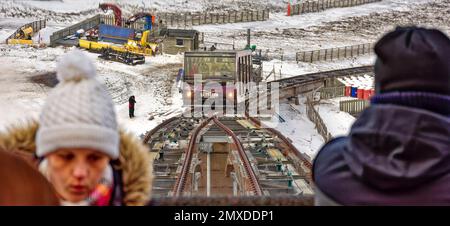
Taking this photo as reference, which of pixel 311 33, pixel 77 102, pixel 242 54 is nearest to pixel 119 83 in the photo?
pixel 242 54

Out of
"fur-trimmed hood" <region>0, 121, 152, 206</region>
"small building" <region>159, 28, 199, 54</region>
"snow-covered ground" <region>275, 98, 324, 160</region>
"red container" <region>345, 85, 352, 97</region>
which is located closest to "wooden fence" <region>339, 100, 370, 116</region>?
"snow-covered ground" <region>275, 98, 324, 160</region>

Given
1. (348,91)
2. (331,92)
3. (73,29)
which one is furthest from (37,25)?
(348,91)

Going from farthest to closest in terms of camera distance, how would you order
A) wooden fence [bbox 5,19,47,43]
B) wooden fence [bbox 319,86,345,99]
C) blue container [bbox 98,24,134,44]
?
wooden fence [bbox 5,19,47,43] < blue container [bbox 98,24,134,44] < wooden fence [bbox 319,86,345,99]

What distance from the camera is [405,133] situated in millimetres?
2023

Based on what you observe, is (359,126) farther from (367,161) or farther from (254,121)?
(254,121)

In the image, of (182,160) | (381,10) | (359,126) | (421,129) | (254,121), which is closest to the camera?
(421,129)

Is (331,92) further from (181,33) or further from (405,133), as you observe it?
(405,133)

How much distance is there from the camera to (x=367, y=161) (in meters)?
2.05

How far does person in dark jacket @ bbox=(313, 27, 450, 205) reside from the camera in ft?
6.59

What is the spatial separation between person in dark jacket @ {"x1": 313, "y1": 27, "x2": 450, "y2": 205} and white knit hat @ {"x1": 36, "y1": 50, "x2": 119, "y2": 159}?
0.86 meters

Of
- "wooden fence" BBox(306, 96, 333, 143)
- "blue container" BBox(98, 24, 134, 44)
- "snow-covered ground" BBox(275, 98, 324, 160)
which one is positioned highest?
"blue container" BBox(98, 24, 134, 44)

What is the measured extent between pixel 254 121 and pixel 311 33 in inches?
981

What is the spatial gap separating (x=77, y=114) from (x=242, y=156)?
35.8 feet

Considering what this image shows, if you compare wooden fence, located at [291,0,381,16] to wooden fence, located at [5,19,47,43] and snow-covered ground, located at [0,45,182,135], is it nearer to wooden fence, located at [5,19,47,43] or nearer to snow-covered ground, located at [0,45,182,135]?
wooden fence, located at [5,19,47,43]
